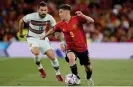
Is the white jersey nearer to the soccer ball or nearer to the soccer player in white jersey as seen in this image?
the soccer player in white jersey

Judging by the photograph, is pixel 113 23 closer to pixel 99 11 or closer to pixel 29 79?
pixel 99 11

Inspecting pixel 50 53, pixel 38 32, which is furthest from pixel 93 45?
pixel 50 53

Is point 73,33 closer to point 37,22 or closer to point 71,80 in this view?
point 71,80

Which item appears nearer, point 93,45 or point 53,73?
point 53,73

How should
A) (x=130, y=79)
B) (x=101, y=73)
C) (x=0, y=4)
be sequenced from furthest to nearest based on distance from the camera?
(x=0, y=4)
(x=101, y=73)
(x=130, y=79)

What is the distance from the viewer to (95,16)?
26.5 meters

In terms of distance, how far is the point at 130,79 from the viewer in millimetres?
14406

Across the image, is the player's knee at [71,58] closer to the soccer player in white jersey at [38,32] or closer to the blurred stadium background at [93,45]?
the blurred stadium background at [93,45]

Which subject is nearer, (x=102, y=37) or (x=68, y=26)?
(x=68, y=26)

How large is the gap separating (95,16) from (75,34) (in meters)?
14.1

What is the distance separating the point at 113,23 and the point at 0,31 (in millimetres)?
5992

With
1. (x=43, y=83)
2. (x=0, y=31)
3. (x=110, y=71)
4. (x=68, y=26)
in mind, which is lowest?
(x=0, y=31)

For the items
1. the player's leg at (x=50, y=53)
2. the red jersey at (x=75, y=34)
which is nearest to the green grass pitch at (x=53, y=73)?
the player's leg at (x=50, y=53)

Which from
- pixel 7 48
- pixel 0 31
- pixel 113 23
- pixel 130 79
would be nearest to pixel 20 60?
pixel 7 48
